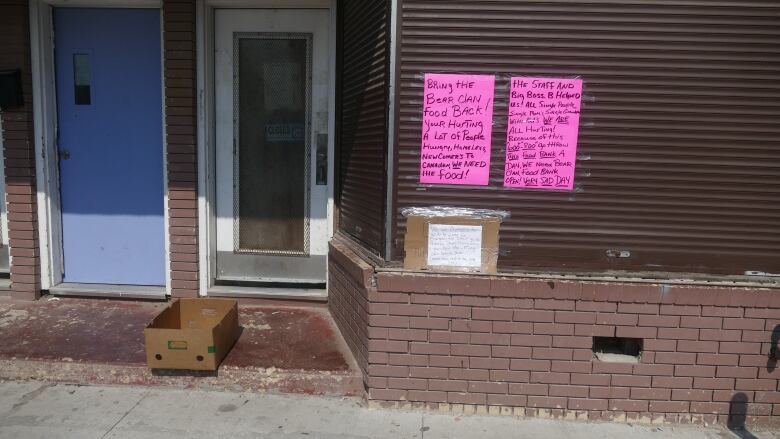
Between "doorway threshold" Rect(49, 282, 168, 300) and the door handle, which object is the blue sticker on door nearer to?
"doorway threshold" Rect(49, 282, 168, 300)

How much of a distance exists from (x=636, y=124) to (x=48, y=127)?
178 inches

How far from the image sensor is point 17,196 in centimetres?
451

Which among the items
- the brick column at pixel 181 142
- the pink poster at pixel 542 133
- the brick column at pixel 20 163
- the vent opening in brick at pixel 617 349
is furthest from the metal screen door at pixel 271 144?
the vent opening in brick at pixel 617 349

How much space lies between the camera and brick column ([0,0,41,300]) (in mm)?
4387

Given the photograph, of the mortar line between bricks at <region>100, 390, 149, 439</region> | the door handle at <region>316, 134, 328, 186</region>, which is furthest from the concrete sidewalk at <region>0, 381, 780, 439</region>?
the door handle at <region>316, 134, 328, 186</region>

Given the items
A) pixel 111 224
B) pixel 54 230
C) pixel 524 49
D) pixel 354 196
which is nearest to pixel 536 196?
pixel 524 49

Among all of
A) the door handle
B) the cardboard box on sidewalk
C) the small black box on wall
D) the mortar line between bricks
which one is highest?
the small black box on wall

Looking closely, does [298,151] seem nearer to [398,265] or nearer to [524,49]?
[398,265]

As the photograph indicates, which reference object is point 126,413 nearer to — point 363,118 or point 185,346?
point 185,346

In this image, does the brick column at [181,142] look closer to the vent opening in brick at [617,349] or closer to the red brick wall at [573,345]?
the red brick wall at [573,345]

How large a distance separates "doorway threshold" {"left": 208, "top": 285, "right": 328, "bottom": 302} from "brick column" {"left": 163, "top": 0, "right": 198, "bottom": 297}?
208mm

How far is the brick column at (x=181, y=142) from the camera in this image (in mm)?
4316

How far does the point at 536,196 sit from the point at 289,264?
7.48 ft

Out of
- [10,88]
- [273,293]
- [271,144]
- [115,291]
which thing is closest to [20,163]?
[10,88]
